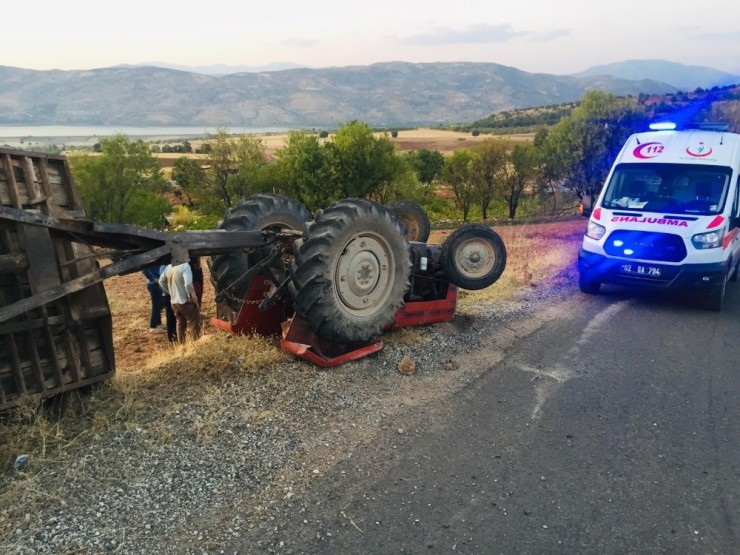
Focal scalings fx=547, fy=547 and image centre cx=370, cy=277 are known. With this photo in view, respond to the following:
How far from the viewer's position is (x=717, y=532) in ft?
11.9

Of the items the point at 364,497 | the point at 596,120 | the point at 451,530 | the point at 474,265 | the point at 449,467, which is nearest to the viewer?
the point at 451,530

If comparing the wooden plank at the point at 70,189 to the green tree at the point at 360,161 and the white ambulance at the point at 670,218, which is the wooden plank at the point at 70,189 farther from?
the green tree at the point at 360,161

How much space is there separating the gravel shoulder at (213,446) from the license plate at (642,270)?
152 inches

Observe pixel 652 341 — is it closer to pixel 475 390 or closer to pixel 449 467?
pixel 475 390

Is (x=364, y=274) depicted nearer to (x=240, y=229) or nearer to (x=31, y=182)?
(x=240, y=229)

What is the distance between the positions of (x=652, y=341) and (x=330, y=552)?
228 inches

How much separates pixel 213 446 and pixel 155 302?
5566 mm

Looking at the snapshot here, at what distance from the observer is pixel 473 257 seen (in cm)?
731

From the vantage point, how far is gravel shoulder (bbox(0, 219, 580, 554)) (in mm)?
3453

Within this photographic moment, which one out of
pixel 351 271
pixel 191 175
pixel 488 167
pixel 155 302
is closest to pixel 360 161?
pixel 191 175

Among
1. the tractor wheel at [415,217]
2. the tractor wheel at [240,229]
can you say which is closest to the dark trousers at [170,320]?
the tractor wheel at [240,229]

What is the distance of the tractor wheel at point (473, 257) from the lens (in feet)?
23.4

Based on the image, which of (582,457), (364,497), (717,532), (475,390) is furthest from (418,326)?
(717,532)

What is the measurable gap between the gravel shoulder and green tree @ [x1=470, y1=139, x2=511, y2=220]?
2879 centimetres
